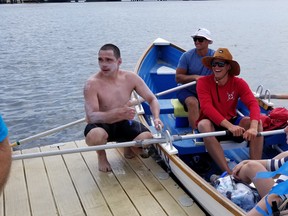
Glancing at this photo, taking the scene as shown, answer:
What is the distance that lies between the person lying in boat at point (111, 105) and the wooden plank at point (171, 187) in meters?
0.43

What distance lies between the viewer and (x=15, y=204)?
11.7 ft

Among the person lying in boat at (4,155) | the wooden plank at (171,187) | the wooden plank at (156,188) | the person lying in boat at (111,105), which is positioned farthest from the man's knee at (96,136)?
the person lying in boat at (4,155)

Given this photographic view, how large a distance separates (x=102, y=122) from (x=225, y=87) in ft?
4.72

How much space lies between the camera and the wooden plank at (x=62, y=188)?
3439 mm


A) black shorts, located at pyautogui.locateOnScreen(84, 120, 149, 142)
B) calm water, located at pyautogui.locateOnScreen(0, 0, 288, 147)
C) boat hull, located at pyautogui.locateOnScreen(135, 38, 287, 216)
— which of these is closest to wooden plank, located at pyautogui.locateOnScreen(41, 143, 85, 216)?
black shorts, located at pyautogui.locateOnScreen(84, 120, 149, 142)

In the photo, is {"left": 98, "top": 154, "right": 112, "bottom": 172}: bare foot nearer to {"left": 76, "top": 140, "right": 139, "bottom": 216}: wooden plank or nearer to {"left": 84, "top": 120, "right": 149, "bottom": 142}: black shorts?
{"left": 76, "top": 140, "right": 139, "bottom": 216}: wooden plank

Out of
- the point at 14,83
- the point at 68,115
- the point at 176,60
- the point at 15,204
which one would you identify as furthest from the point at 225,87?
the point at 14,83

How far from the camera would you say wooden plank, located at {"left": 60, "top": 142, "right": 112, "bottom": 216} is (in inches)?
135

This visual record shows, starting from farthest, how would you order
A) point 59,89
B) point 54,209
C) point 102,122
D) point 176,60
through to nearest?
point 59,89, point 176,60, point 102,122, point 54,209

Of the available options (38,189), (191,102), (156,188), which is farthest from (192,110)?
(38,189)

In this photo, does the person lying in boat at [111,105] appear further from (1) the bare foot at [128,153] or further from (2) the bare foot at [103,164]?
(1) the bare foot at [128,153]

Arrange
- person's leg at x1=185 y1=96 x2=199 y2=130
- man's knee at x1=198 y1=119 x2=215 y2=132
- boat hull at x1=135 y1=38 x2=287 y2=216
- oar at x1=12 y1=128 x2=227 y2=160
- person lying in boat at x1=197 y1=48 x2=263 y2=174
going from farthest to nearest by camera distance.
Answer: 1. person's leg at x1=185 y1=96 x2=199 y2=130
2. man's knee at x1=198 y1=119 x2=215 y2=132
3. person lying in boat at x1=197 y1=48 x2=263 y2=174
4. oar at x1=12 y1=128 x2=227 y2=160
5. boat hull at x1=135 y1=38 x2=287 y2=216

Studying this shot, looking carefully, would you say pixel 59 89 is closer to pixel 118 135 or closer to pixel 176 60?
pixel 176 60

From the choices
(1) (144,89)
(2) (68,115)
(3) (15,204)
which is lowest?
(2) (68,115)
